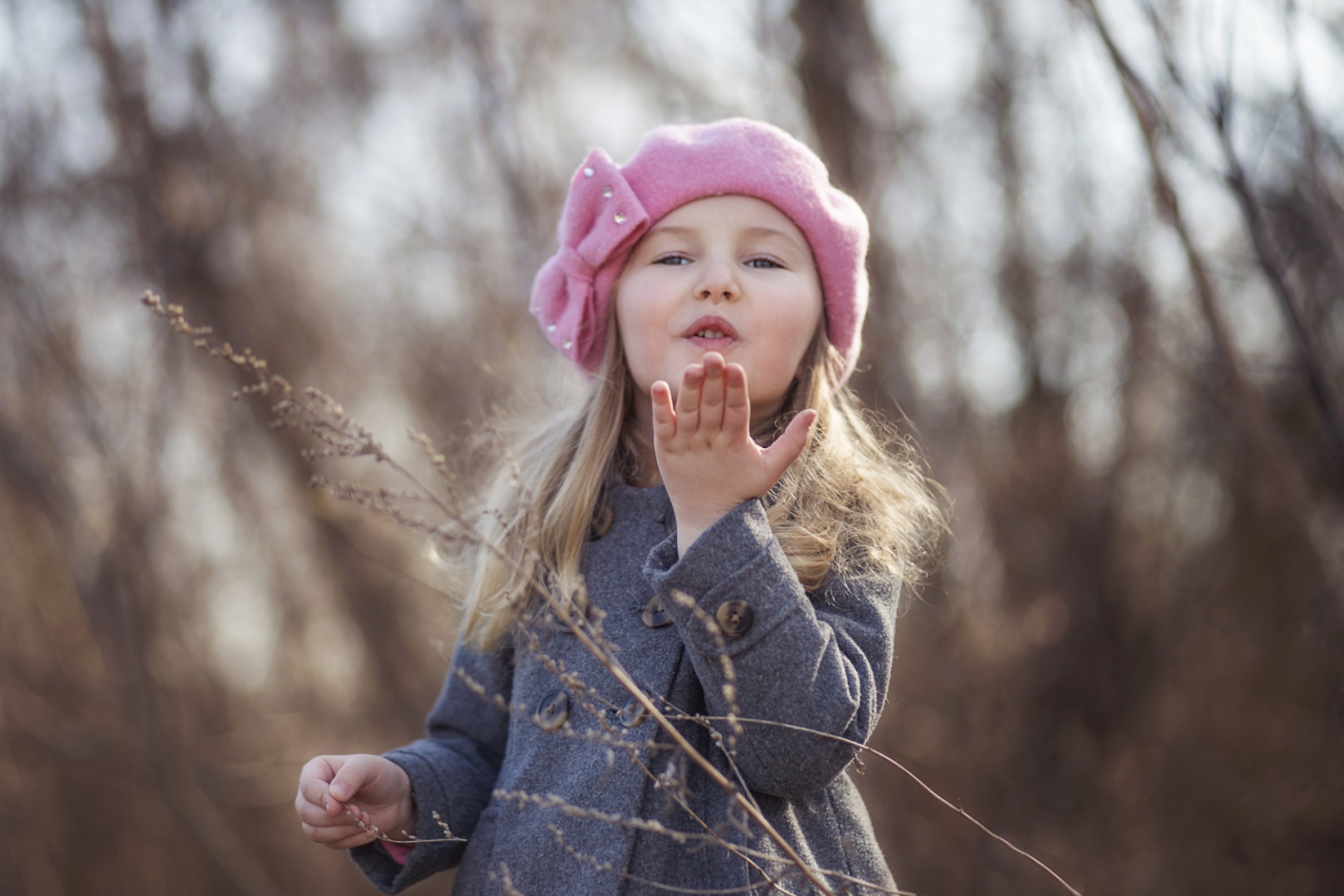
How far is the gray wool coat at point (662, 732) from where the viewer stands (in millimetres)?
1461

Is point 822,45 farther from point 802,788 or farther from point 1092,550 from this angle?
point 802,788

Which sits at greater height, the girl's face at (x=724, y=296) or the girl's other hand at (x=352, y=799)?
the girl's face at (x=724, y=296)

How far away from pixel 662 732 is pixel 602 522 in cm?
46

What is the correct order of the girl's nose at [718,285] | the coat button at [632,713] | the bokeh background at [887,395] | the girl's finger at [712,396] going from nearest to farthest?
1. the coat button at [632,713]
2. the girl's finger at [712,396]
3. the girl's nose at [718,285]
4. the bokeh background at [887,395]

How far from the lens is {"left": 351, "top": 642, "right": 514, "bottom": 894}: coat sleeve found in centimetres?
186

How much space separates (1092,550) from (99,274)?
527 centimetres

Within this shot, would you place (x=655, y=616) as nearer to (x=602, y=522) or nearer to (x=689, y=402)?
(x=602, y=522)

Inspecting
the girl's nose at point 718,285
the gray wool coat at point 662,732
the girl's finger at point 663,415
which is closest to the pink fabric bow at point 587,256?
the girl's nose at point 718,285

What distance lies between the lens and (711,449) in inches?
59.1

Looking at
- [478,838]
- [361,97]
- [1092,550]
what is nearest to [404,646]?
[361,97]

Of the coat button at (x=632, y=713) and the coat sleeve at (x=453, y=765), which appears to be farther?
the coat sleeve at (x=453, y=765)

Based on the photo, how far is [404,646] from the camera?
20.5 ft

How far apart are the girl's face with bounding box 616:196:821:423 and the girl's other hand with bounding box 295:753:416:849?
2.79ft

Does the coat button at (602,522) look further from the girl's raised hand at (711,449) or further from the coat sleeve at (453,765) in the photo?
the girl's raised hand at (711,449)
